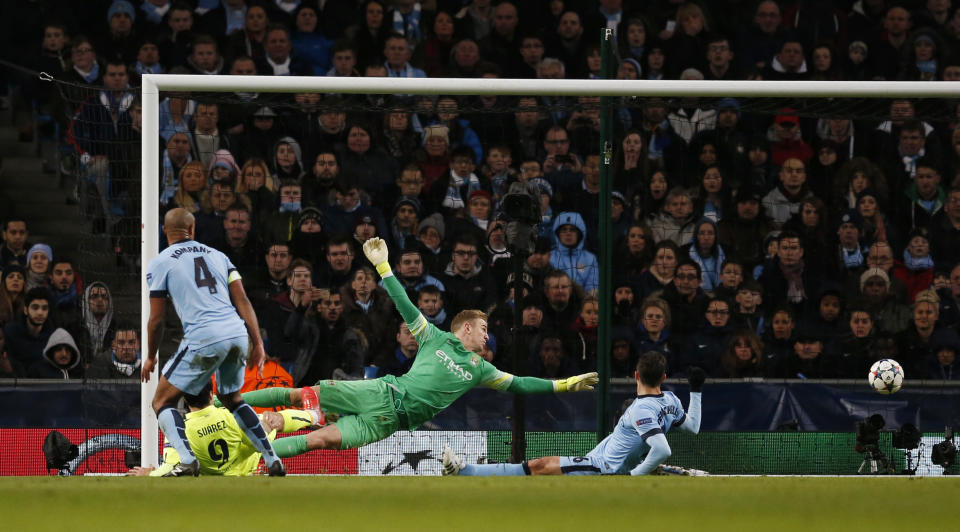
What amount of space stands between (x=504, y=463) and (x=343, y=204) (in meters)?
2.02

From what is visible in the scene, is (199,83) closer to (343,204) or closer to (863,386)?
(343,204)

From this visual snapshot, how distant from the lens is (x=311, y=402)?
24.4ft

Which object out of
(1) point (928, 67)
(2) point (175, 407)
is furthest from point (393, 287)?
(1) point (928, 67)

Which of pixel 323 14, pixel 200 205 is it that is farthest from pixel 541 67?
pixel 200 205

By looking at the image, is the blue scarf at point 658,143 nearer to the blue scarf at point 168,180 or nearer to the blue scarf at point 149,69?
the blue scarf at point 168,180

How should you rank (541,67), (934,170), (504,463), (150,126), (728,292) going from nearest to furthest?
(150,126), (504,463), (728,292), (934,170), (541,67)

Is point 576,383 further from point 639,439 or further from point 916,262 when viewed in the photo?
point 916,262

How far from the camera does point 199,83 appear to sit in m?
7.38

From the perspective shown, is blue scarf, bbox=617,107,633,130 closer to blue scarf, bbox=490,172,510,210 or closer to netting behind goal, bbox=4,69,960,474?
netting behind goal, bbox=4,69,960,474

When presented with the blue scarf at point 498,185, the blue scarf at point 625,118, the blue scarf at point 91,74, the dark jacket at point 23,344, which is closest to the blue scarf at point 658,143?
the blue scarf at point 625,118

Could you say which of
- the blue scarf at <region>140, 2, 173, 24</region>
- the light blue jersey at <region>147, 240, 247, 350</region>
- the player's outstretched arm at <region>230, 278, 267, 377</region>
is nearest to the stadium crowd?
the player's outstretched arm at <region>230, 278, 267, 377</region>

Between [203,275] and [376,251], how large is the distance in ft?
3.85

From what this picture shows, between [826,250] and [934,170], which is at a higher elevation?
[934,170]

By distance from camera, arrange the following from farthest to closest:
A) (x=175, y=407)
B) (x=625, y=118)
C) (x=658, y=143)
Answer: (x=625, y=118)
(x=658, y=143)
(x=175, y=407)
